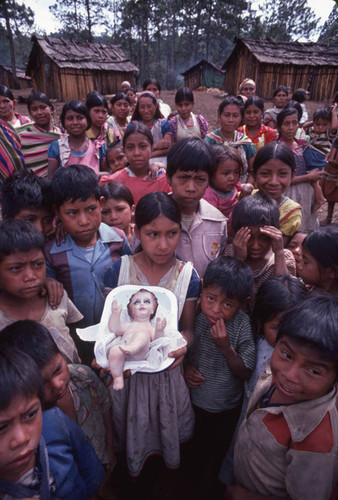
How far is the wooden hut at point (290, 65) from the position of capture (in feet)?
56.1

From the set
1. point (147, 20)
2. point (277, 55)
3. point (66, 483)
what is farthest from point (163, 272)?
point (147, 20)

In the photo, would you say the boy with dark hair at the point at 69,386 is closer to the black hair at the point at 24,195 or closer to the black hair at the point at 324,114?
the black hair at the point at 24,195

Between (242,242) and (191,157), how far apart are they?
26.8 inches

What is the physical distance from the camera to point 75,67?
1752cm

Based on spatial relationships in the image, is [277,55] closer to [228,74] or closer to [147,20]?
[228,74]

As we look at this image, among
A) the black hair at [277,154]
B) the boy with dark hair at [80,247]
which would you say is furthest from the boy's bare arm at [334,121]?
the boy with dark hair at [80,247]

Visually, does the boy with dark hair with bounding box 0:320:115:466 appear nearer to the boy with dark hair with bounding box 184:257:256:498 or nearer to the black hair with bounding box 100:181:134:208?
the boy with dark hair with bounding box 184:257:256:498

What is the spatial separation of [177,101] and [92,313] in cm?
400

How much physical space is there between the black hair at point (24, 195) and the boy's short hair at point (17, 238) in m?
0.37

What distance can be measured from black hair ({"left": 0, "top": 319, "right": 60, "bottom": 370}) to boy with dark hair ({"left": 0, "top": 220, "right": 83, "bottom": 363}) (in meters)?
0.31

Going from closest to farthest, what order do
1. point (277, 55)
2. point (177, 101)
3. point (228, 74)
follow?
point (177, 101)
point (277, 55)
point (228, 74)

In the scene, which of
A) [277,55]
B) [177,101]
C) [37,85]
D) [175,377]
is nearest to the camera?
[175,377]

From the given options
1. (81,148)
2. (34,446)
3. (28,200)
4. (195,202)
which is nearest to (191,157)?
(195,202)

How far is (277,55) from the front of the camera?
676 inches
